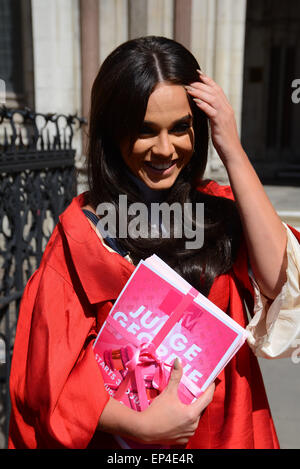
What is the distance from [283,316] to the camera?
1188mm

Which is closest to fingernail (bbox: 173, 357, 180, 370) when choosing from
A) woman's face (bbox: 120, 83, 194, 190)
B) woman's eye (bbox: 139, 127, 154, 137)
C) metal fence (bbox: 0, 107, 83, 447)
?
woman's face (bbox: 120, 83, 194, 190)

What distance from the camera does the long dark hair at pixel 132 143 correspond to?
3.80 ft

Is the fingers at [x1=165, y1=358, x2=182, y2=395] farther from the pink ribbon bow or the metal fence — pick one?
the metal fence

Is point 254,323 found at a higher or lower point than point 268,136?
higher

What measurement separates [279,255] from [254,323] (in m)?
0.21

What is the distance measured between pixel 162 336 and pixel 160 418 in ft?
0.62

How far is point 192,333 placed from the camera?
1.10 m

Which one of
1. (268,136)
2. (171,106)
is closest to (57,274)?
(171,106)

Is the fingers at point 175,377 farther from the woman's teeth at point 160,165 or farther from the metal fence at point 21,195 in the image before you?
the metal fence at point 21,195

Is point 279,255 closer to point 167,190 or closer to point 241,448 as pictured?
point 167,190

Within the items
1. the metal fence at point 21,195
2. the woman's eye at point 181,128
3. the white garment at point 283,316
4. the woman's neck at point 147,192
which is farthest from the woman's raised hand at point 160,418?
the metal fence at point 21,195

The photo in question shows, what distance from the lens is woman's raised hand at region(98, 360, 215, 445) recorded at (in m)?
1.05

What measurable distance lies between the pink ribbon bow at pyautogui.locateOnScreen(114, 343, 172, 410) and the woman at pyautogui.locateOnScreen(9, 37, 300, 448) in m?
0.04

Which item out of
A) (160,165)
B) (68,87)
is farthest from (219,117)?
(68,87)
